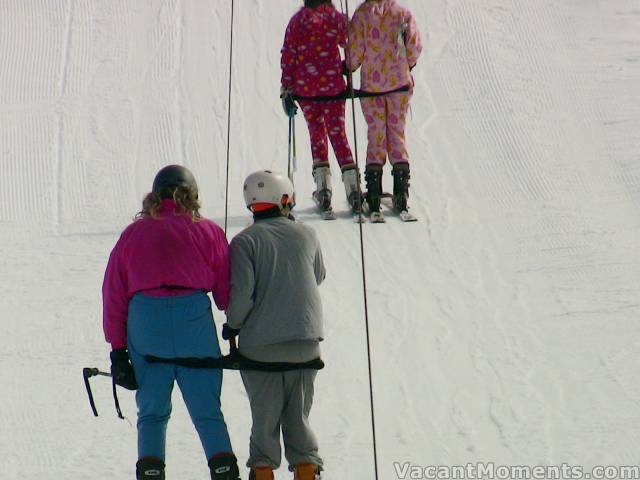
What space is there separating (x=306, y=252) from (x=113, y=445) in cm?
181

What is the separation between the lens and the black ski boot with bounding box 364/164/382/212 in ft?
35.2

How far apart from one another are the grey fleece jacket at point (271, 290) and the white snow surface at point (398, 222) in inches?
43.1

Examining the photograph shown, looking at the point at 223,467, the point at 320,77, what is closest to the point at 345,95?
the point at 320,77

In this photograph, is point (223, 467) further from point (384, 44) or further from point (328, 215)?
point (384, 44)

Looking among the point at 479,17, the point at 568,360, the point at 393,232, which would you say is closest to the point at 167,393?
the point at 568,360

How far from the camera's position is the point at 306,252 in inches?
245

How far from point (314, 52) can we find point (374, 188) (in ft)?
3.60

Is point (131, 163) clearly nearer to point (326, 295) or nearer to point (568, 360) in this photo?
point (326, 295)

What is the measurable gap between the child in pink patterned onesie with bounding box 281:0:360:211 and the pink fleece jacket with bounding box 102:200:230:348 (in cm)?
432

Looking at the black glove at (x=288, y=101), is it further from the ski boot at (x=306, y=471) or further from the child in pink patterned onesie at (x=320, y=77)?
the ski boot at (x=306, y=471)

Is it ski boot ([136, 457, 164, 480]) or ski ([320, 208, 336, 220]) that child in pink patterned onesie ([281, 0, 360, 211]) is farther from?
ski boot ([136, 457, 164, 480])

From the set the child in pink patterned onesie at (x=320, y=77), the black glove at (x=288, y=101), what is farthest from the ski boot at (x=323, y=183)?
the black glove at (x=288, y=101)

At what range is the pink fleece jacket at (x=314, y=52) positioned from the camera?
34.5 feet

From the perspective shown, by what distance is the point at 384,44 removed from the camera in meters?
10.5
